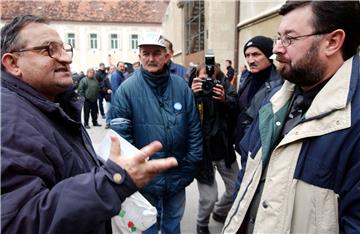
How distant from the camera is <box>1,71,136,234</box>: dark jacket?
1.11 meters

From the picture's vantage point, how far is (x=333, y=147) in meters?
1.43

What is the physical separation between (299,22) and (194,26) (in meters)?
19.2

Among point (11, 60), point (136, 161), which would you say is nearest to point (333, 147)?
point (136, 161)

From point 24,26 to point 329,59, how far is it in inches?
53.4

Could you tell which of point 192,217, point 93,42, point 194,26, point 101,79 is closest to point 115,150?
point 192,217

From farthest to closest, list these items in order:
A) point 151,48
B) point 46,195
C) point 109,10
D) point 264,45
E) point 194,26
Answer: point 109,10, point 194,26, point 264,45, point 151,48, point 46,195

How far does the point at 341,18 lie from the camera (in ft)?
5.20

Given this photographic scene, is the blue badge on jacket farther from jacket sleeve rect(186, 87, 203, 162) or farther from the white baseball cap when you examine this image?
the white baseball cap

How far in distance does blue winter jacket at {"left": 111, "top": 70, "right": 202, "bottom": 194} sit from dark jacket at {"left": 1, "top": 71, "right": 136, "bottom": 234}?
1.50 m

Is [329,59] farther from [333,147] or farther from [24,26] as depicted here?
[24,26]

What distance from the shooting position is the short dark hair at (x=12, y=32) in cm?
150

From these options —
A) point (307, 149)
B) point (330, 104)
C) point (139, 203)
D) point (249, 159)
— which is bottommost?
point (139, 203)

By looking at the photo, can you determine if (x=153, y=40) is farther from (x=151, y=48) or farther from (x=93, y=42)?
(x=93, y=42)

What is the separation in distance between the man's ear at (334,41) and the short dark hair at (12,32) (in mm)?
1317
